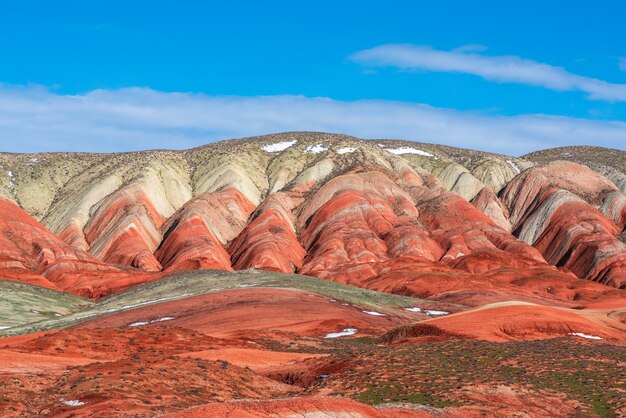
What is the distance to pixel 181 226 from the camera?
431 feet

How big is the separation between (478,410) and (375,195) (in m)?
120

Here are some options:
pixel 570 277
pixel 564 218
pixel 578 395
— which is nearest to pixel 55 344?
pixel 578 395

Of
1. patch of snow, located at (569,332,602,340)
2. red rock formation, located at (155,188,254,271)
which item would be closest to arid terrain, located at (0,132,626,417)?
patch of snow, located at (569,332,602,340)

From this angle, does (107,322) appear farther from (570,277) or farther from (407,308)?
(570,277)

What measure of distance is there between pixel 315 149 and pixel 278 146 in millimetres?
12140

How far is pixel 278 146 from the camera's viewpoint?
188375 millimetres

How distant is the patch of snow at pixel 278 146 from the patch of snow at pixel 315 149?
744cm

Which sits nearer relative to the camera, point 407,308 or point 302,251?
point 407,308

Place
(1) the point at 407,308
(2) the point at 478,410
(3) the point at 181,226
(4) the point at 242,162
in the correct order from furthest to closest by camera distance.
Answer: (4) the point at 242,162, (3) the point at 181,226, (1) the point at 407,308, (2) the point at 478,410

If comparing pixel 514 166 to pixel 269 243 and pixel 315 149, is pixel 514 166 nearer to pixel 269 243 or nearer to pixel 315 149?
pixel 315 149

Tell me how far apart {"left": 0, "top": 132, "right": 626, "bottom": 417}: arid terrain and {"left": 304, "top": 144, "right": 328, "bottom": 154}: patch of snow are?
2.37 feet

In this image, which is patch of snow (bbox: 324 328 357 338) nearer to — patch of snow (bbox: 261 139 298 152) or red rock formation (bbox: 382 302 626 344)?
red rock formation (bbox: 382 302 626 344)

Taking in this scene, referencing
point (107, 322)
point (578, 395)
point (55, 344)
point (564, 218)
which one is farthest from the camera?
point (564, 218)

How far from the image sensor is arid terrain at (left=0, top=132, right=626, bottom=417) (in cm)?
3002
